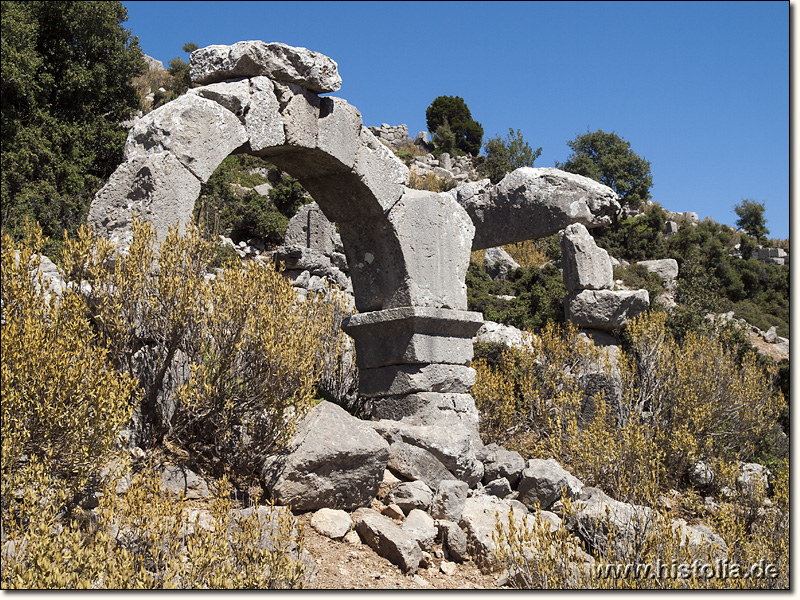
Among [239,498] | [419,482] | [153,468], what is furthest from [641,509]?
[153,468]

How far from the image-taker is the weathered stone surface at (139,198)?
4598 mm

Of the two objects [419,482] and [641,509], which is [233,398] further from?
[641,509]

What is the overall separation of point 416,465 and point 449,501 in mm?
631

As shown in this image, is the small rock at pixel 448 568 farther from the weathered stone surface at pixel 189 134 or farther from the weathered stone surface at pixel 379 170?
the weathered stone surface at pixel 379 170

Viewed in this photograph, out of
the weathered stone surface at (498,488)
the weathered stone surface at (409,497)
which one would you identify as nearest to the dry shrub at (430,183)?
the weathered stone surface at (498,488)

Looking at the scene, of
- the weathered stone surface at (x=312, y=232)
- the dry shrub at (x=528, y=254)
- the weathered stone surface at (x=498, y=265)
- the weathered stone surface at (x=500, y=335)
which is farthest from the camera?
the dry shrub at (x=528, y=254)

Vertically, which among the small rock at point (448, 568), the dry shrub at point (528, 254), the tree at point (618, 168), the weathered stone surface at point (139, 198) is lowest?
the small rock at point (448, 568)

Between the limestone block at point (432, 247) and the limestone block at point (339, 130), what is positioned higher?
the limestone block at point (339, 130)

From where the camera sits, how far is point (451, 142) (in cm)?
3173

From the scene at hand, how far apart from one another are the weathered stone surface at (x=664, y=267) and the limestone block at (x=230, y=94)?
49.3 feet

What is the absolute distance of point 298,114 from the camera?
5.57m

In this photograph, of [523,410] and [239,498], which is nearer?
[239,498]

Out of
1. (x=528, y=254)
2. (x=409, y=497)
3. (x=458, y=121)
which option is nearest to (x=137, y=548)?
(x=409, y=497)

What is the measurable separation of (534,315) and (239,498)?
794 cm
